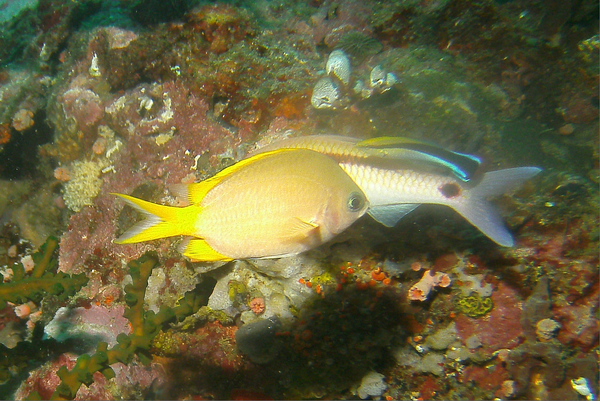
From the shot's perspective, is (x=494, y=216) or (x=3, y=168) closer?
(x=494, y=216)

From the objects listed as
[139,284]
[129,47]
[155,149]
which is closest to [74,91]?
[129,47]

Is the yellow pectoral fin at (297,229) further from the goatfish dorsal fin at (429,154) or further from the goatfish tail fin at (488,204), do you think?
the goatfish tail fin at (488,204)

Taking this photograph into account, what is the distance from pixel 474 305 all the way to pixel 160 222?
102 inches

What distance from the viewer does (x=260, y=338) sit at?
298 cm

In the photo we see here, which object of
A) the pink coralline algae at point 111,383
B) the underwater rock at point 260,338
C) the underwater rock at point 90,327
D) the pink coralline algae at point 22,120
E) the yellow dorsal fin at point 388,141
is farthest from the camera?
the pink coralline algae at point 22,120

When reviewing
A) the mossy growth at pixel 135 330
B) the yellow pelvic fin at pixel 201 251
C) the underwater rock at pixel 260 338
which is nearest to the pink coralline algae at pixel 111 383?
the mossy growth at pixel 135 330

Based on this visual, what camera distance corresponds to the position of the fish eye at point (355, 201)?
1.70 m

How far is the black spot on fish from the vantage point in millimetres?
1935

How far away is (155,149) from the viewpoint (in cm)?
347

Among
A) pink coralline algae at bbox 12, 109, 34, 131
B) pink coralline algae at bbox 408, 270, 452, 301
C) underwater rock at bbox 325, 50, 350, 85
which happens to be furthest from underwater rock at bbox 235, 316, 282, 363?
pink coralline algae at bbox 12, 109, 34, 131

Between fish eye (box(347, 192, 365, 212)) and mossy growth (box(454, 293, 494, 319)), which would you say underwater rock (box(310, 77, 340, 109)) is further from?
mossy growth (box(454, 293, 494, 319))

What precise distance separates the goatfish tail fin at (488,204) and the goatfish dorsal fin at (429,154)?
0.15 meters

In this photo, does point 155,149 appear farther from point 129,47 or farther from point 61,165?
point 61,165

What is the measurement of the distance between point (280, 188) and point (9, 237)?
5.36 metres
